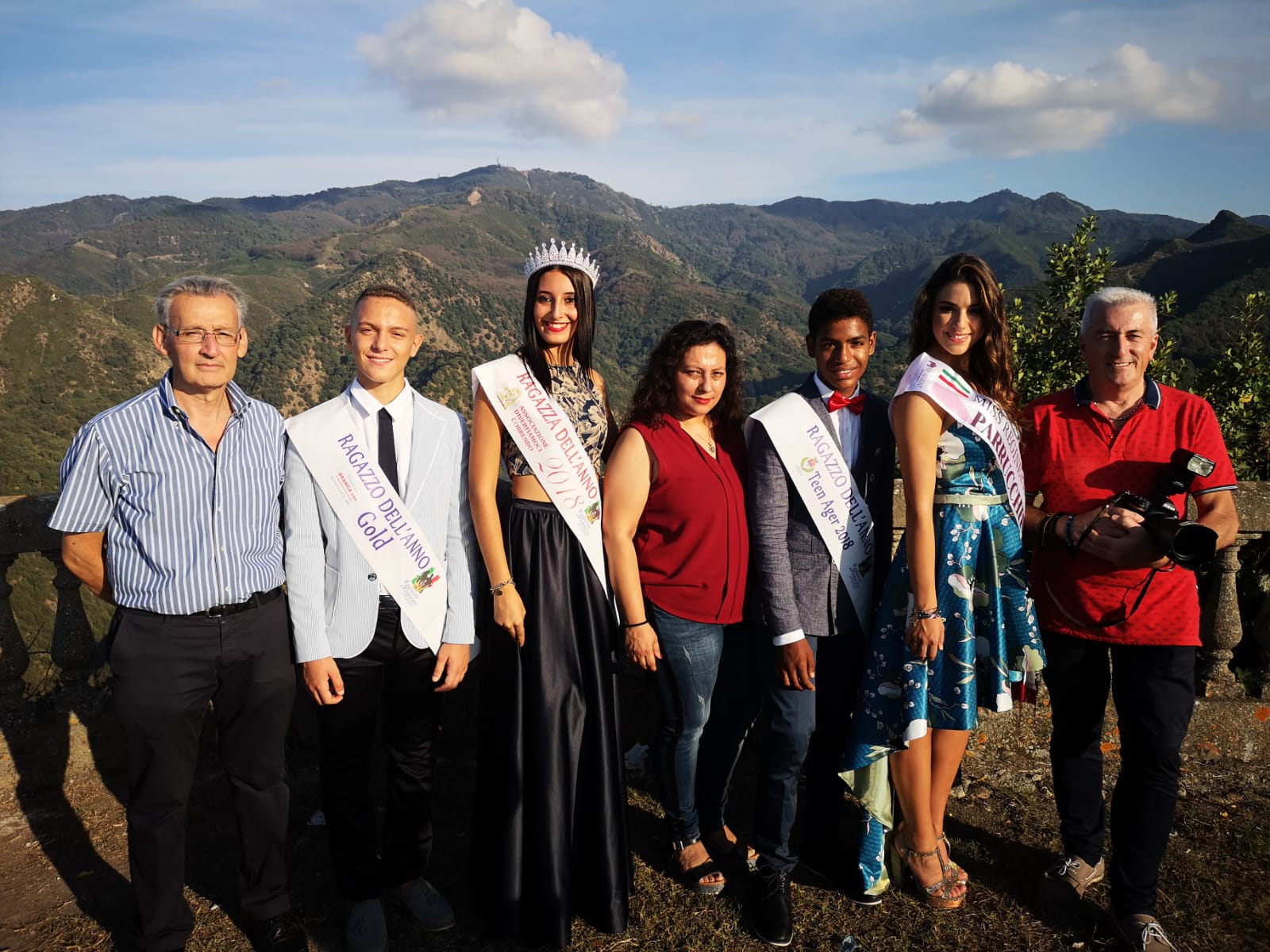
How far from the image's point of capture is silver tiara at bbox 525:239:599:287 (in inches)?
121

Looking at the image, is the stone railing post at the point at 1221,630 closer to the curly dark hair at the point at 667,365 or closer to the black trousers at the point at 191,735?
the curly dark hair at the point at 667,365

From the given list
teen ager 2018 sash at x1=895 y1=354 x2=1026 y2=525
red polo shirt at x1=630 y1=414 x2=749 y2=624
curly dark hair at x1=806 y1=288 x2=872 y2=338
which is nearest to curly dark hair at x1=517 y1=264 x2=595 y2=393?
red polo shirt at x1=630 y1=414 x2=749 y2=624

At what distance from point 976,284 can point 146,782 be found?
3224 millimetres

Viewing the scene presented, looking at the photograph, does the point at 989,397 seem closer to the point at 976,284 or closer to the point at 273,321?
the point at 976,284

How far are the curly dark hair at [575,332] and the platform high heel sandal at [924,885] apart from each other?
218cm

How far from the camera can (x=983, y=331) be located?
2951 millimetres

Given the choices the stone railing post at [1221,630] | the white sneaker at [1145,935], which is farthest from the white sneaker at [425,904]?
the stone railing post at [1221,630]

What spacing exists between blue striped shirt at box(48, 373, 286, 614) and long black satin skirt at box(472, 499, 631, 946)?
3.02ft

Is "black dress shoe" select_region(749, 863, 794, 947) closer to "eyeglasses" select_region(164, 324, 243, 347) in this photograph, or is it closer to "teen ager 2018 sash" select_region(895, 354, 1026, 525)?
"teen ager 2018 sash" select_region(895, 354, 1026, 525)

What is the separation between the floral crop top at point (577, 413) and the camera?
3002 millimetres

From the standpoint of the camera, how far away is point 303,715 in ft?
13.2

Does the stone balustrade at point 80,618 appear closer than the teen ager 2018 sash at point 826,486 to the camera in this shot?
No

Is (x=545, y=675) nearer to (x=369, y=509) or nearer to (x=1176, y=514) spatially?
(x=369, y=509)

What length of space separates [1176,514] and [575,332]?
218cm
